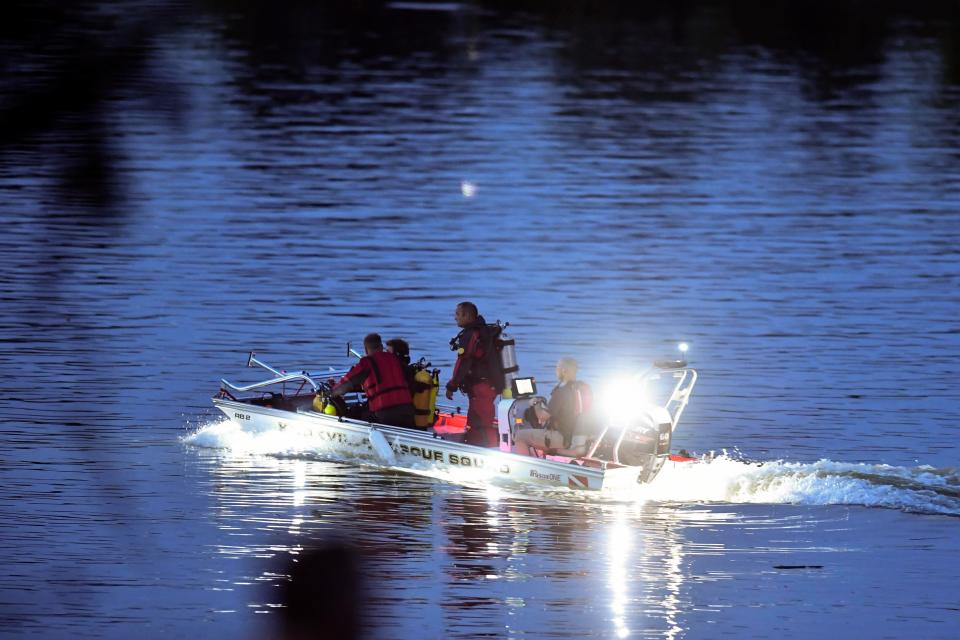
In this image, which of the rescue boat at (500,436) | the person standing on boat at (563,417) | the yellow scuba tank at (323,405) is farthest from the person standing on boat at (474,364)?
the yellow scuba tank at (323,405)

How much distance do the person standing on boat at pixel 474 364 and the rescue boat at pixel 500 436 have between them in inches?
10.7

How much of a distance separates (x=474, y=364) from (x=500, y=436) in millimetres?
819

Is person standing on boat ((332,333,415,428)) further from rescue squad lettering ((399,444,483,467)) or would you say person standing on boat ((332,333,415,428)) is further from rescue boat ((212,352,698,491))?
rescue squad lettering ((399,444,483,467))

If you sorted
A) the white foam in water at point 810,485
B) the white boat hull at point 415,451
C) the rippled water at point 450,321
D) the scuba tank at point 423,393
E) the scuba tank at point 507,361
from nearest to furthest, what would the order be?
the rippled water at point 450,321, the white foam in water at point 810,485, the white boat hull at point 415,451, the scuba tank at point 507,361, the scuba tank at point 423,393

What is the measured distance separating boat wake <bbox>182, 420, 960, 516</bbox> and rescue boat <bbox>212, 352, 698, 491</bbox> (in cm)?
38

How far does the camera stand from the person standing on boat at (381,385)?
17641 mm

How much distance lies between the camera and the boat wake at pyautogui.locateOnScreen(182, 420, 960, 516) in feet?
51.5

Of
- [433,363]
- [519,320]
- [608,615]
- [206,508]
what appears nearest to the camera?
[608,615]

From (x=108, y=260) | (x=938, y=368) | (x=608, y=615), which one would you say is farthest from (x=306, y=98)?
(x=608, y=615)

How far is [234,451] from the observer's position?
19.5 m

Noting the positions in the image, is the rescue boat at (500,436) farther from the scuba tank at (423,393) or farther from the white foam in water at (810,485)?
the white foam in water at (810,485)

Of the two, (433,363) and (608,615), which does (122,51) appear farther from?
(433,363)

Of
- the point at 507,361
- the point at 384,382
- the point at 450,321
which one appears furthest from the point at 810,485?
the point at 450,321

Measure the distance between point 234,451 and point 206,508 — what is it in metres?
3.35
